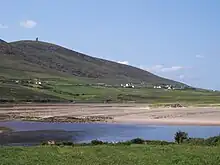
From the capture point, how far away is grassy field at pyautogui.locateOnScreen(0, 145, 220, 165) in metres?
25.2

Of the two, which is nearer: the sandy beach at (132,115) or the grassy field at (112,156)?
the grassy field at (112,156)

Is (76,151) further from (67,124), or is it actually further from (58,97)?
(58,97)

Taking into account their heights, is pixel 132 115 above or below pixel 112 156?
above

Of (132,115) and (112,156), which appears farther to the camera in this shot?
(132,115)

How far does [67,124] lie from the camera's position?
275ft

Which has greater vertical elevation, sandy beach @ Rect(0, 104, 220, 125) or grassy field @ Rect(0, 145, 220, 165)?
sandy beach @ Rect(0, 104, 220, 125)

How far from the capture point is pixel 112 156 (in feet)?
90.5

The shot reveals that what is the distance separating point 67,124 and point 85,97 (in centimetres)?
10922

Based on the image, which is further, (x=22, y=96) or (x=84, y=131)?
(x=22, y=96)

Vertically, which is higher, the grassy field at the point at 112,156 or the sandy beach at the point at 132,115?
the sandy beach at the point at 132,115

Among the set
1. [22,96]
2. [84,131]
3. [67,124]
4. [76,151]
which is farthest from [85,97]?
[76,151]

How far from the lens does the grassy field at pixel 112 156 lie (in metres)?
25.2

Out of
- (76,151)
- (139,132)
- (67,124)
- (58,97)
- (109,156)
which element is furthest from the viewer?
(58,97)

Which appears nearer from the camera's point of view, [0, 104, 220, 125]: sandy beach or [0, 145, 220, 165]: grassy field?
[0, 145, 220, 165]: grassy field
